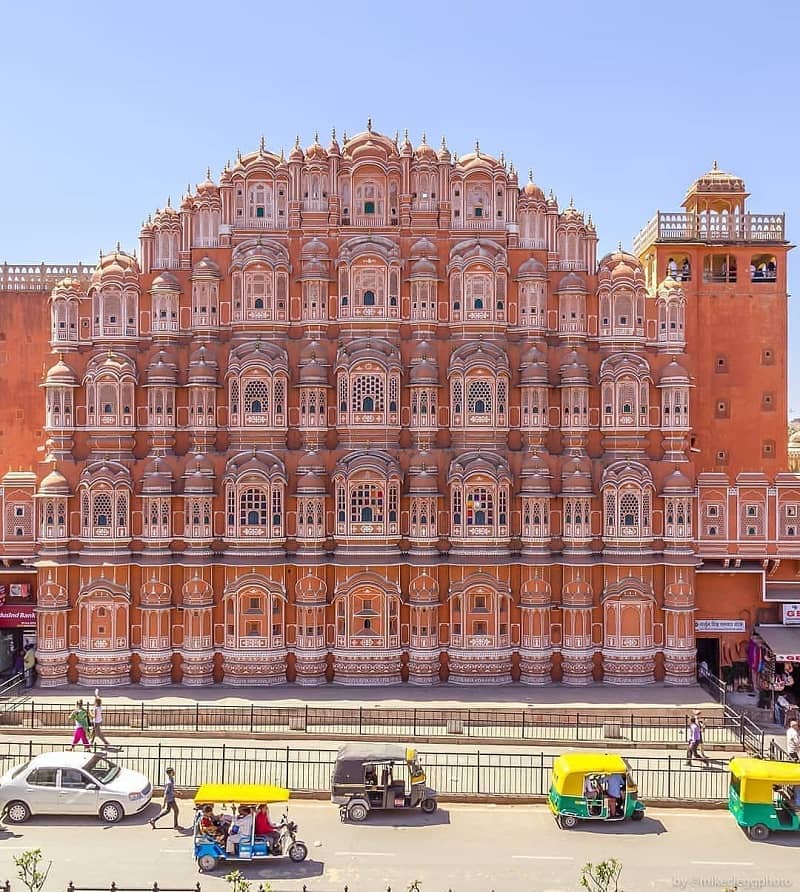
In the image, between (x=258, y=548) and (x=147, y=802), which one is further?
(x=258, y=548)

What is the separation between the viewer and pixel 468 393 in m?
39.7

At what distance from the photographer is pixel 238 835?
21.6 metres

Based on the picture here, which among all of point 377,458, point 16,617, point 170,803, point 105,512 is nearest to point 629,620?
point 377,458

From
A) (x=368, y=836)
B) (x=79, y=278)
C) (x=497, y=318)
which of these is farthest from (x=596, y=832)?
(x=79, y=278)

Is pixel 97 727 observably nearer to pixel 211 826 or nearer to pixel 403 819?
pixel 211 826

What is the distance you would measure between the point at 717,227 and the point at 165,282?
2643cm

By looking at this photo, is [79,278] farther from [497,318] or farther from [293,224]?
[497,318]

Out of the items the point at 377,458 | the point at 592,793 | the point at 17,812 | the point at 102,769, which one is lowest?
the point at 17,812

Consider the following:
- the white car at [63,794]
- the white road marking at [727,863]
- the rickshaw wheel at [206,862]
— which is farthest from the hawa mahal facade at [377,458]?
the rickshaw wheel at [206,862]

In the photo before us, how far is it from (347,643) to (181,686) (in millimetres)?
7302

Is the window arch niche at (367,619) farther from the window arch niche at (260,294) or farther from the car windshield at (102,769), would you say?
the car windshield at (102,769)

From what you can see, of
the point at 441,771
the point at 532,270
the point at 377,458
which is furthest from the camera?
the point at 532,270

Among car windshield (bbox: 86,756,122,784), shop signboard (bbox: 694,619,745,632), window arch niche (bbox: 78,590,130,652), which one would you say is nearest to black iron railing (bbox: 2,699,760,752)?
window arch niche (bbox: 78,590,130,652)

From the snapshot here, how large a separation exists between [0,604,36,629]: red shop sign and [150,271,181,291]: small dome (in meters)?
15.8
